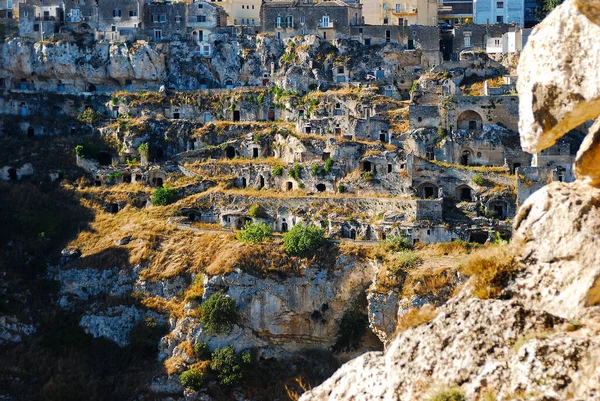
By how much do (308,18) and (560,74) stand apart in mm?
57696

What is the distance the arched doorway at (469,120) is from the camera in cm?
5916

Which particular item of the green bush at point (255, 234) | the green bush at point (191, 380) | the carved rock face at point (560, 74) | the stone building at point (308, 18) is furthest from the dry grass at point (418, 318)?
the stone building at point (308, 18)

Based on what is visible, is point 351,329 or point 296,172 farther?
point 296,172

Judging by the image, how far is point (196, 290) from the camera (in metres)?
50.2

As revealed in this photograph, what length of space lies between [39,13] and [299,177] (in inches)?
1075

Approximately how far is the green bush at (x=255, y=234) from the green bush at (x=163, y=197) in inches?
259

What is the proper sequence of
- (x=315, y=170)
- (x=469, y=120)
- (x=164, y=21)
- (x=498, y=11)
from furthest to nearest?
(x=498, y=11), (x=164, y=21), (x=469, y=120), (x=315, y=170)

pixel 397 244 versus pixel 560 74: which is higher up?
pixel 560 74

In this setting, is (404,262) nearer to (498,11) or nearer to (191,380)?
(191,380)

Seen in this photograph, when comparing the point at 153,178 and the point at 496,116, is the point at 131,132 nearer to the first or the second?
the point at 153,178

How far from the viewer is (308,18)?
6938 cm

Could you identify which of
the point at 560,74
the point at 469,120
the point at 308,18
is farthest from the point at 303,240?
the point at 560,74

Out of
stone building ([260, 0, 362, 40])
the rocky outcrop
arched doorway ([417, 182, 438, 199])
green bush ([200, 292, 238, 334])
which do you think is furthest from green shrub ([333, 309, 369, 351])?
stone building ([260, 0, 362, 40])

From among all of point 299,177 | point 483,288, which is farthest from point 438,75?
point 483,288
